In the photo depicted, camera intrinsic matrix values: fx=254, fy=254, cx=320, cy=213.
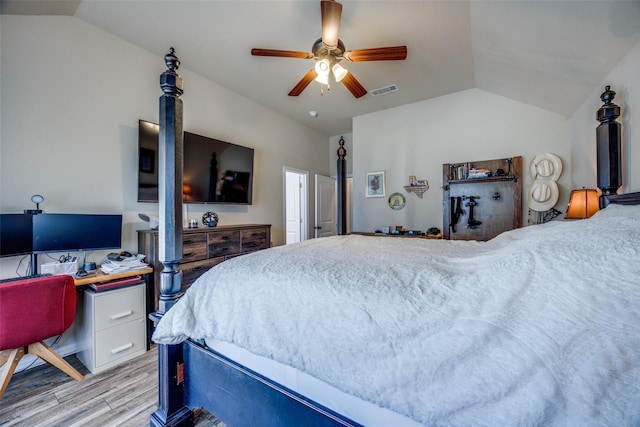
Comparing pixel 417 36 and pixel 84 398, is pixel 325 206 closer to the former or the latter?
pixel 417 36

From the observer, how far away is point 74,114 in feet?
7.68

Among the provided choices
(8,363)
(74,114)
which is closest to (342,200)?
(74,114)

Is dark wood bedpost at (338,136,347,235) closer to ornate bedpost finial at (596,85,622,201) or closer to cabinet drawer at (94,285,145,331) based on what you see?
cabinet drawer at (94,285,145,331)

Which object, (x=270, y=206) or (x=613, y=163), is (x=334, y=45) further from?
(x=270, y=206)

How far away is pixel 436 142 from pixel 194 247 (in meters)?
3.77

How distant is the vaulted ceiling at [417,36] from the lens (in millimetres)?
1917

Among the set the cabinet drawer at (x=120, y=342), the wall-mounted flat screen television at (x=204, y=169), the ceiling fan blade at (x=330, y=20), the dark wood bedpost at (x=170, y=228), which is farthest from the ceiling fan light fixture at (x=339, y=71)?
the cabinet drawer at (x=120, y=342)

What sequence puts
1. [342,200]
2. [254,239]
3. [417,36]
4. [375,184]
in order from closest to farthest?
[417,36], [342,200], [254,239], [375,184]

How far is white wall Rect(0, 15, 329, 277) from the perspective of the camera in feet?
6.73

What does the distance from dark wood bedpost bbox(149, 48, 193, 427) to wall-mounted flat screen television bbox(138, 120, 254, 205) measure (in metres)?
1.46

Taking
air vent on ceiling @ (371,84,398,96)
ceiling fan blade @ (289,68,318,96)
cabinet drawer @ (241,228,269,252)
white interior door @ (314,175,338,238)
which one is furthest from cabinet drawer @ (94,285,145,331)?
air vent on ceiling @ (371,84,398,96)

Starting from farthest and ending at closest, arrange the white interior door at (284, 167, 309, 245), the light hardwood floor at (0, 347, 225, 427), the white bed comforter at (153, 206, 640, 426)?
the white interior door at (284, 167, 309, 245) → the light hardwood floor at (0, 347, 225, 427) → the white bed comforter at (153, 206, 640, 426)

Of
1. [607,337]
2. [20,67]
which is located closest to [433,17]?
[607,337]

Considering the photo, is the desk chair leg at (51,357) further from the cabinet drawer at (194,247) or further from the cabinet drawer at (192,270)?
the cabinet drawer at (194,247)
